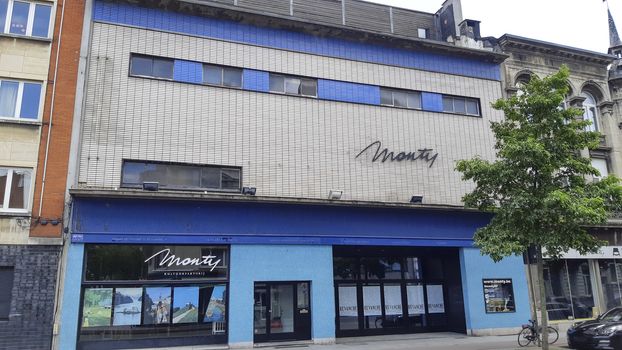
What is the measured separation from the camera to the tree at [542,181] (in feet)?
48.7

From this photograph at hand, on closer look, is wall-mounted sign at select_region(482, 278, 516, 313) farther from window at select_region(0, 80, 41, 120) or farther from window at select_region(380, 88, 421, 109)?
window at select_region(0, 80, 41, 120)

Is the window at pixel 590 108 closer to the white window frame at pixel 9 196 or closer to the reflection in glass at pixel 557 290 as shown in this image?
the reflection in glass at pixel 557 290

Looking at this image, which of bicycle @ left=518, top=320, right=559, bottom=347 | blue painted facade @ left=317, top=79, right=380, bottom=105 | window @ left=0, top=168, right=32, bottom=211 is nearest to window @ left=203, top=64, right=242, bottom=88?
blue painted facade @ left=317, top=79, right=380, bottom=105

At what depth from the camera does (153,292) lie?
15906 mm

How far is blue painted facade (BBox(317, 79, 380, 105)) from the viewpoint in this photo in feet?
64.3

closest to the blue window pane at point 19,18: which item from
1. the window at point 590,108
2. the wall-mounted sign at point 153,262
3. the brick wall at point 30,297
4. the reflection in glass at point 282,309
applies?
the brick wall at point 30,297

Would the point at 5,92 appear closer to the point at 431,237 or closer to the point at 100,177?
the point at 100,177

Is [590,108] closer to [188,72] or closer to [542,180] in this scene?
[542,180]

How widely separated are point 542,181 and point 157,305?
13433mm

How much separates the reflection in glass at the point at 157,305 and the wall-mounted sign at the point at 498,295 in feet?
42.1

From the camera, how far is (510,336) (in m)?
19.3

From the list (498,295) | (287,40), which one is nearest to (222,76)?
(287,40)

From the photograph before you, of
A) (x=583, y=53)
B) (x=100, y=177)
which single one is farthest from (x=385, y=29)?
(x=100, y=177)

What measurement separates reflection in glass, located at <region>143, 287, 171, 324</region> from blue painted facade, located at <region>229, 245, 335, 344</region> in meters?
2.15
